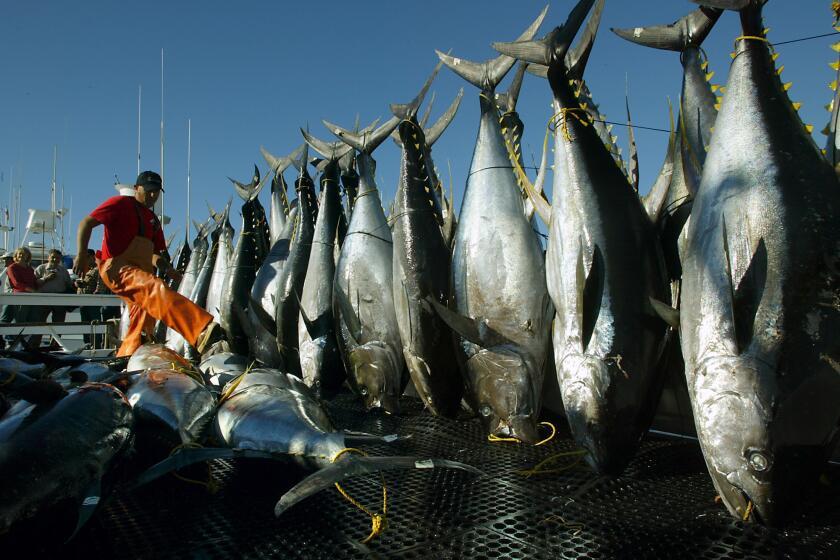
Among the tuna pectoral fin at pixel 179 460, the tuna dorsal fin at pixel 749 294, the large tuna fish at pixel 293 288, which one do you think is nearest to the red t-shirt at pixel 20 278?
the large tuna fish at pixel 293 288

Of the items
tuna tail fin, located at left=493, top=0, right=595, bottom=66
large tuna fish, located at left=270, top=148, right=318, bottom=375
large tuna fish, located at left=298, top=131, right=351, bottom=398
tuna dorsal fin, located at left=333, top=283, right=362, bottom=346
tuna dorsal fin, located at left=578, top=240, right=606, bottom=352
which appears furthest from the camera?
large tuna fish, located at left=270, top=148, right=318, bottom=375

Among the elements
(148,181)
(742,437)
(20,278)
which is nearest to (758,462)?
(742,437)

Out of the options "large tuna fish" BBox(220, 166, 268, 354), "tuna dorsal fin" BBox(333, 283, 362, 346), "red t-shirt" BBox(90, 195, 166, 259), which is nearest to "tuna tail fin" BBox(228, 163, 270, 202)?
"large tuna fish" BBox(220, 166, 268, 354)

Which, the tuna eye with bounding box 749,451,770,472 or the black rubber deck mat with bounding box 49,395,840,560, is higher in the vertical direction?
the tuna eye with bounding box 749,451,770,472

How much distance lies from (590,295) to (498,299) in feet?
2.17

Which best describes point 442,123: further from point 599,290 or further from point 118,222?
point 118,222

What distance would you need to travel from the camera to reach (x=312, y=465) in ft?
6.16

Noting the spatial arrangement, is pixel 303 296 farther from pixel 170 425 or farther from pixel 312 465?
pixel 312 465

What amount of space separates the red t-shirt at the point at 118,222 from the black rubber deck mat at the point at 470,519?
316cm

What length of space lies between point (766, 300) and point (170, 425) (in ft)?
7.12

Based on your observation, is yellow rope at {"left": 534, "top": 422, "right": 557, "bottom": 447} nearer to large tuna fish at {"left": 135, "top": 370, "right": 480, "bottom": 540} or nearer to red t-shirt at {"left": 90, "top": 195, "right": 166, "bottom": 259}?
large tuna fish at {"left": 135, "top": 370, "right": 480, "bottom": 540}

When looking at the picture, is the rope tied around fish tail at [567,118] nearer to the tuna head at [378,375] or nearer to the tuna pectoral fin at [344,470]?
the tuna pectoral fin at [344,470]

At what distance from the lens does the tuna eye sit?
1468 mm

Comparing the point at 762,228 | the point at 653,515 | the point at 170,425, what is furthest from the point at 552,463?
the point at 170,425
